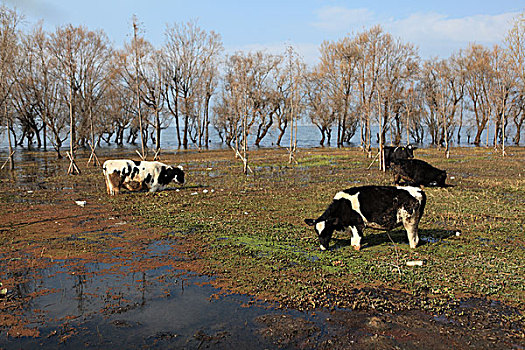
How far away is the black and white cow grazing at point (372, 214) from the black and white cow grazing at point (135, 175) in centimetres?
1012

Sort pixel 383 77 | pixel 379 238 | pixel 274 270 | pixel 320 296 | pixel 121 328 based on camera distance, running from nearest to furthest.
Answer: pixel 121 328 → pixel 320 296 → pixel 274 270 → pixel 379 238 → pixel 383 77

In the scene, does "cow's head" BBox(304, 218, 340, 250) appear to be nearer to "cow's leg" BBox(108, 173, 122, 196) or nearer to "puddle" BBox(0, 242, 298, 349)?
"puddle" BBox(0, 242, 298, 349)

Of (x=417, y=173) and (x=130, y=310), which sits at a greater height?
(x=417, y=173)

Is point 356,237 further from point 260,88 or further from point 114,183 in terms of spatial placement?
point 260,88

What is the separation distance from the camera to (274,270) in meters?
7.93

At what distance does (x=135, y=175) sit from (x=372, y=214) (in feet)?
36.8

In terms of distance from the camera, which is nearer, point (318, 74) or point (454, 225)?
point (454, 225)

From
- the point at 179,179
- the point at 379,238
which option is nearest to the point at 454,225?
the point at 379,238

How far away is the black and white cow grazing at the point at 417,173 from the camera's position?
18.0 meters

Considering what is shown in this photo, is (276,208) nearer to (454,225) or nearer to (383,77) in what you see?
(454,225)

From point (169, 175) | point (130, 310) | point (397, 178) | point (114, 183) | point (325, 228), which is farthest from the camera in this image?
point (397, 178)

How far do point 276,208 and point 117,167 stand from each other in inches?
287

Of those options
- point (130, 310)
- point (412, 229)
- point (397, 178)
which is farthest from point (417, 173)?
point (130, 310)

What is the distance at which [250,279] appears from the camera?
752 cm
